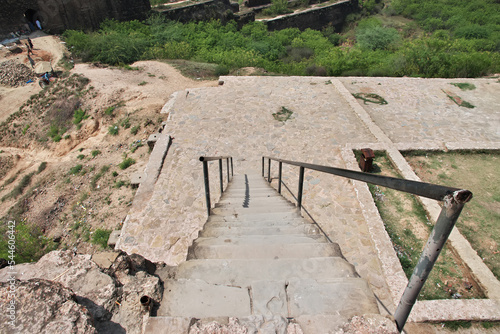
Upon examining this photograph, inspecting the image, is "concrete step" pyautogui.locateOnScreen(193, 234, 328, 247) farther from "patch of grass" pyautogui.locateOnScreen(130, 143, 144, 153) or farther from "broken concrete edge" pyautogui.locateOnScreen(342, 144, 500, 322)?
"patch of grass" pyautogui.locateOnScreen(130, 143, 144, 153)

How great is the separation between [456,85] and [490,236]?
808 cm

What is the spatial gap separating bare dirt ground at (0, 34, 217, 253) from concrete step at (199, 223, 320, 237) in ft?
11.2

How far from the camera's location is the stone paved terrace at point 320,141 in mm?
5004

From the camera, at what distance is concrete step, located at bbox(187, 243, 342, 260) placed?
2634 mm

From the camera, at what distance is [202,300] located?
1.88 m

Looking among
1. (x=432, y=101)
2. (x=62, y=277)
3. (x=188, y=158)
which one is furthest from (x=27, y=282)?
(x=432, y=101)

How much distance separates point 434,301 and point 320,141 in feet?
15.7

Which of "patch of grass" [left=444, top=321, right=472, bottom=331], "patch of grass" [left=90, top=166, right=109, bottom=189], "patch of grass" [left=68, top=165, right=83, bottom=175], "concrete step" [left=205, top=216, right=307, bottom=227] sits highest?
"concrete step" [left=205, top=216, right=307, bottom=227]

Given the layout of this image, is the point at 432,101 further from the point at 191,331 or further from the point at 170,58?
the point at 170,58

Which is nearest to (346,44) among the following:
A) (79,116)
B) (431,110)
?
(431,110)

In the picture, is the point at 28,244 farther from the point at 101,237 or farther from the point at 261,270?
the point at 261,270

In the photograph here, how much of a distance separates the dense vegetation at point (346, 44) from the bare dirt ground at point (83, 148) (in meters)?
2.84

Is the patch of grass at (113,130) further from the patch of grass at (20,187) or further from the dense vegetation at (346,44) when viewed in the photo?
the dense vegetation at (346,44)

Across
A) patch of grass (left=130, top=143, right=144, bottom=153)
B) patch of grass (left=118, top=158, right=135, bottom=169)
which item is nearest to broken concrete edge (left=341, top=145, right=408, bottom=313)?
patch of grass (left=118, top=158, right=135, bottom=169)
